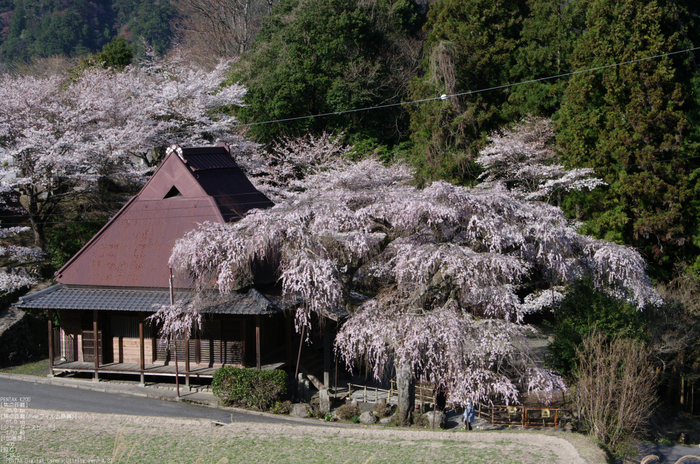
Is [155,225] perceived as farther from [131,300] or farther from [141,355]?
[141,355]

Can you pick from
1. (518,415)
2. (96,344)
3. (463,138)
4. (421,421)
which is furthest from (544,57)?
(96,344)

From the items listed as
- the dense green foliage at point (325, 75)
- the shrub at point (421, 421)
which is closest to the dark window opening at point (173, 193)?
the shrub at point (421, 421)

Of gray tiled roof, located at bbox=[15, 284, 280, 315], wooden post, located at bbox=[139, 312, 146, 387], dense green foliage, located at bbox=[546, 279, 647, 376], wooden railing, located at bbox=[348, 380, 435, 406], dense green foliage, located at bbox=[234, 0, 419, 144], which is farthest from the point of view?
dense green foliage, located at bbox=[234, 0, 419, 144]

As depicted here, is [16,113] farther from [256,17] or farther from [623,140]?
[256,17]

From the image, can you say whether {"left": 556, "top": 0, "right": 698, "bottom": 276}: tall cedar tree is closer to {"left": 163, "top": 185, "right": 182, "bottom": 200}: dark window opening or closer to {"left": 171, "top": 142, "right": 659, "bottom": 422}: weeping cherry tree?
{"left": 171, "top": 142, "right": 659, "bottom": 422}: weeping cherry tree

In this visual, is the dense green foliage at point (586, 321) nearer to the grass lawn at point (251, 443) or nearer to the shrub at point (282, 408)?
the grass lawn at point (251, 443)

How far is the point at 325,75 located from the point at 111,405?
23.1 m

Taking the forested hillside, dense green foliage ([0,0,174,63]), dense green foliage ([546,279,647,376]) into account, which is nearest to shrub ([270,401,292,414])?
the forested hillside

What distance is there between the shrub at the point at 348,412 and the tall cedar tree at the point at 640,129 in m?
12.9

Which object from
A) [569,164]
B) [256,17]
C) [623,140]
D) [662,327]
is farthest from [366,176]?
[256,17]

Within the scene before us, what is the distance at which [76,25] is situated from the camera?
80.8 meters

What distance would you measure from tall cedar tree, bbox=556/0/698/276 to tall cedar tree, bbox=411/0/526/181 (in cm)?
526

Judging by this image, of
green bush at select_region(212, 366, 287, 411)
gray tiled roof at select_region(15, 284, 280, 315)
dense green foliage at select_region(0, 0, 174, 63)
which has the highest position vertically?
dense green foliage at select_region(0, 0, 174, 63)

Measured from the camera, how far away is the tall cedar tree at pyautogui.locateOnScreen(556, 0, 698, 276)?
73.3ft
